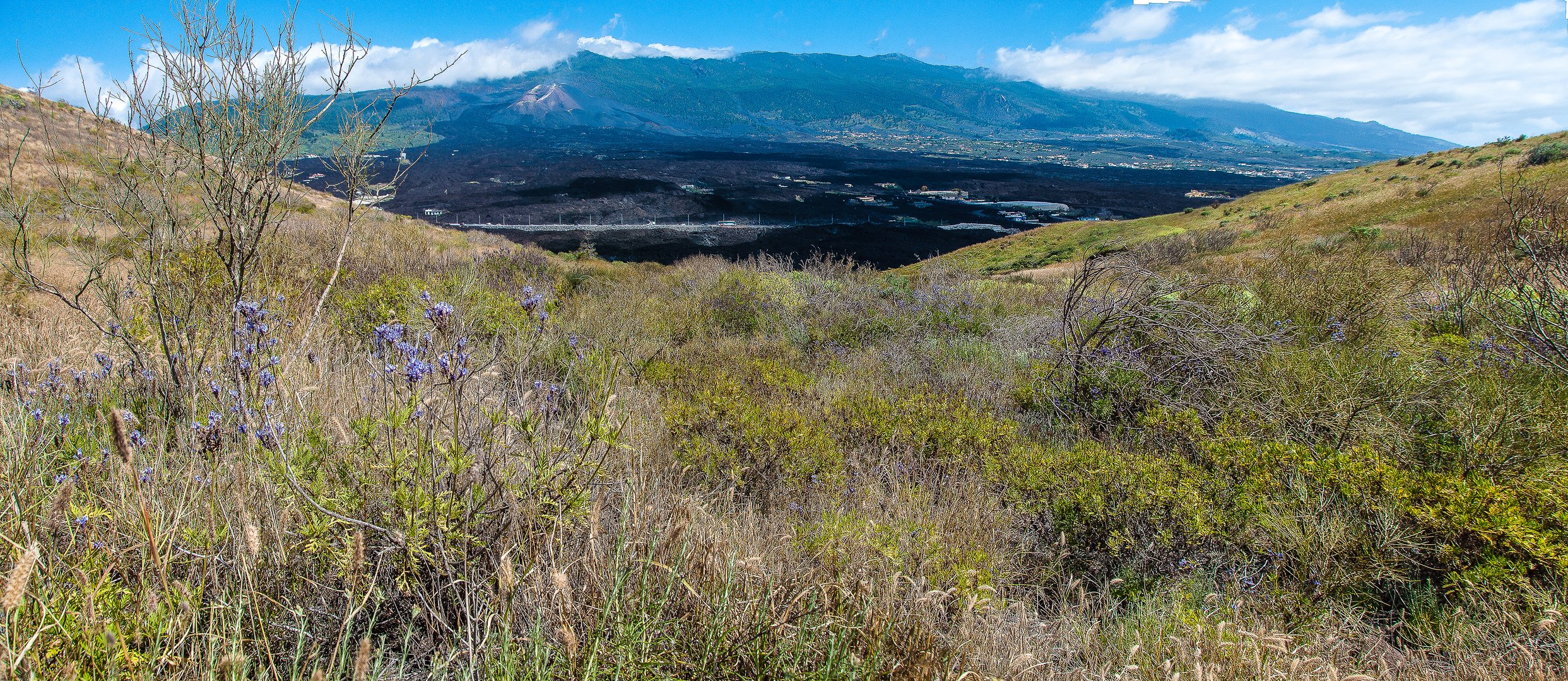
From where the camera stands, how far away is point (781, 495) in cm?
337

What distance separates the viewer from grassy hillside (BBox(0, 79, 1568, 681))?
5.68 ft

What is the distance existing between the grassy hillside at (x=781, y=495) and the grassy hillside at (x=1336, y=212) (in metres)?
7.56

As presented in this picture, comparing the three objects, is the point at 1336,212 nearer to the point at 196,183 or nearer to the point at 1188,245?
the point at 1188,245

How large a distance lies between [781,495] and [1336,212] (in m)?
25.4

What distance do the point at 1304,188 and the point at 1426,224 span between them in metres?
17.3

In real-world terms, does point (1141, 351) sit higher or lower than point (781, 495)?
higher

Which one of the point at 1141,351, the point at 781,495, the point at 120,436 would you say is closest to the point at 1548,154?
the point at 1141,351

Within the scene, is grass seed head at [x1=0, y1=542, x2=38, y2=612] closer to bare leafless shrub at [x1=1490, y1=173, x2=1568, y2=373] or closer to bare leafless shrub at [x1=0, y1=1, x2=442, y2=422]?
bare leafless shrub at [x1=0, y1=1, x2=442, y2=422]

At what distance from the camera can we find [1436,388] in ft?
13.1

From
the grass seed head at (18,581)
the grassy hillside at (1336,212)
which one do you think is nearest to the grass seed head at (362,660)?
the grass seed head at (18,581)

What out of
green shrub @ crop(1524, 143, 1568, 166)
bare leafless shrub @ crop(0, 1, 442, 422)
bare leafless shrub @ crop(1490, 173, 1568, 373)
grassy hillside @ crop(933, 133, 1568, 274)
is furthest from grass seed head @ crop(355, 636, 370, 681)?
green shrub @ crop(1524, 143, 1568, 166)

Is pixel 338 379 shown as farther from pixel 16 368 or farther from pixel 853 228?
pixel 853 228

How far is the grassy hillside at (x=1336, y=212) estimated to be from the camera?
631 inches

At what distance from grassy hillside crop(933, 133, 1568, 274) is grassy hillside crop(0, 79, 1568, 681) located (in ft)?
24.8
